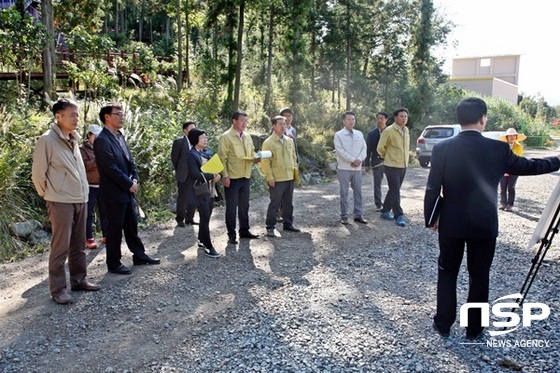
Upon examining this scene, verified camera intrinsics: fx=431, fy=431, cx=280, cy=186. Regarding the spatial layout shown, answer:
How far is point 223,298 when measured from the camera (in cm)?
446

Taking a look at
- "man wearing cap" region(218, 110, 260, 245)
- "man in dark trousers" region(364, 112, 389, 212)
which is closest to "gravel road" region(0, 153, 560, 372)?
"man wearing cap" region(218, 110, 260, 245)

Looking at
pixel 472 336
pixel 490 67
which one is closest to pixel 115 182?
pixel 472 336

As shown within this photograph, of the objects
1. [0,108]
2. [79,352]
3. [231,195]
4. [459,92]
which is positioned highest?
[459,92]

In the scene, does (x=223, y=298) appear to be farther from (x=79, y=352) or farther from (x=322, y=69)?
(x=322, y=69)

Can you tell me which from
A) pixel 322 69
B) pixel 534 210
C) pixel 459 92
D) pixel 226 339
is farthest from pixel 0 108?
pixel 459 92

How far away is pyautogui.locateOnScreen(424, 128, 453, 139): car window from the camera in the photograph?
17.7 meters

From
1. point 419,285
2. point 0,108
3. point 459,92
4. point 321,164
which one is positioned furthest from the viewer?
point 459,92

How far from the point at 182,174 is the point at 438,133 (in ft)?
45.0

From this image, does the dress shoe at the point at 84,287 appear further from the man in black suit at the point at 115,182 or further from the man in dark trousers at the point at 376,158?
the man in dark trousers at the point at 376,158

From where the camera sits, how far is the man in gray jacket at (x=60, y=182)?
4.07m

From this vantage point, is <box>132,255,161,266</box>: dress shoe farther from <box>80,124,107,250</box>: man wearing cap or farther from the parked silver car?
the parked silver car

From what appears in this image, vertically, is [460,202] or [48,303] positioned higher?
[460,202]

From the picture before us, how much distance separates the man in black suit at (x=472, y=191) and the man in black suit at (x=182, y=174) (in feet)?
15.3

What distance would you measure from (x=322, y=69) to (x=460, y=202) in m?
23.8
